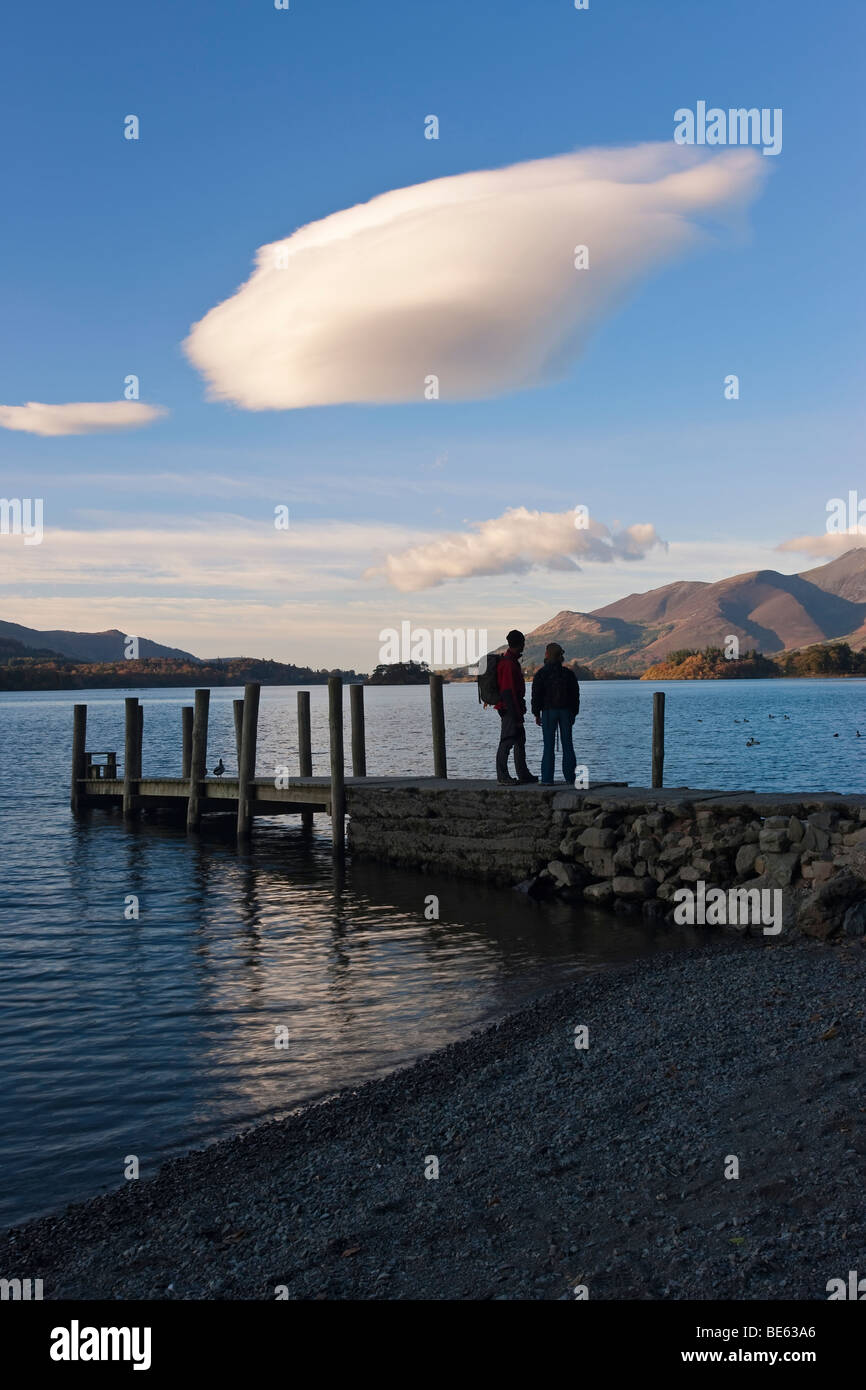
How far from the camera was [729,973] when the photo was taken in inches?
438

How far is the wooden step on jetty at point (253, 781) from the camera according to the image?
2106 centimetres

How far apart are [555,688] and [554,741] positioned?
1.01 meters

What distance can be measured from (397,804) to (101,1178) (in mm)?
13052

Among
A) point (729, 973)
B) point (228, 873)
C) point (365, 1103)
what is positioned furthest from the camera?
point (228, 873)

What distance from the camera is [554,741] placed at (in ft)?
58.1

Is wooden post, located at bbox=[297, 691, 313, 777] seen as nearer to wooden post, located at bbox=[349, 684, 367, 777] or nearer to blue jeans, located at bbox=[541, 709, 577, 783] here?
wooden post, located at bbox=[349, 684, 367, 777]

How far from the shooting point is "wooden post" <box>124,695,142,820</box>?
2850cm

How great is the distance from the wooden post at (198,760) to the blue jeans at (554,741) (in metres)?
9.68

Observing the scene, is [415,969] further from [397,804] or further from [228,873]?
[228,873]

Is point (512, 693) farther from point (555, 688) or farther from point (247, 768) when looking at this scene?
point (247, 768)

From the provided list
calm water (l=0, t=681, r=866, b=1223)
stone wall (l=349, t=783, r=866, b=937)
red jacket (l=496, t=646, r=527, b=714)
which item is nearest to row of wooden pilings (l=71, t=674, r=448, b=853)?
stone wall (l=349, t=783, r=866, b=937)
